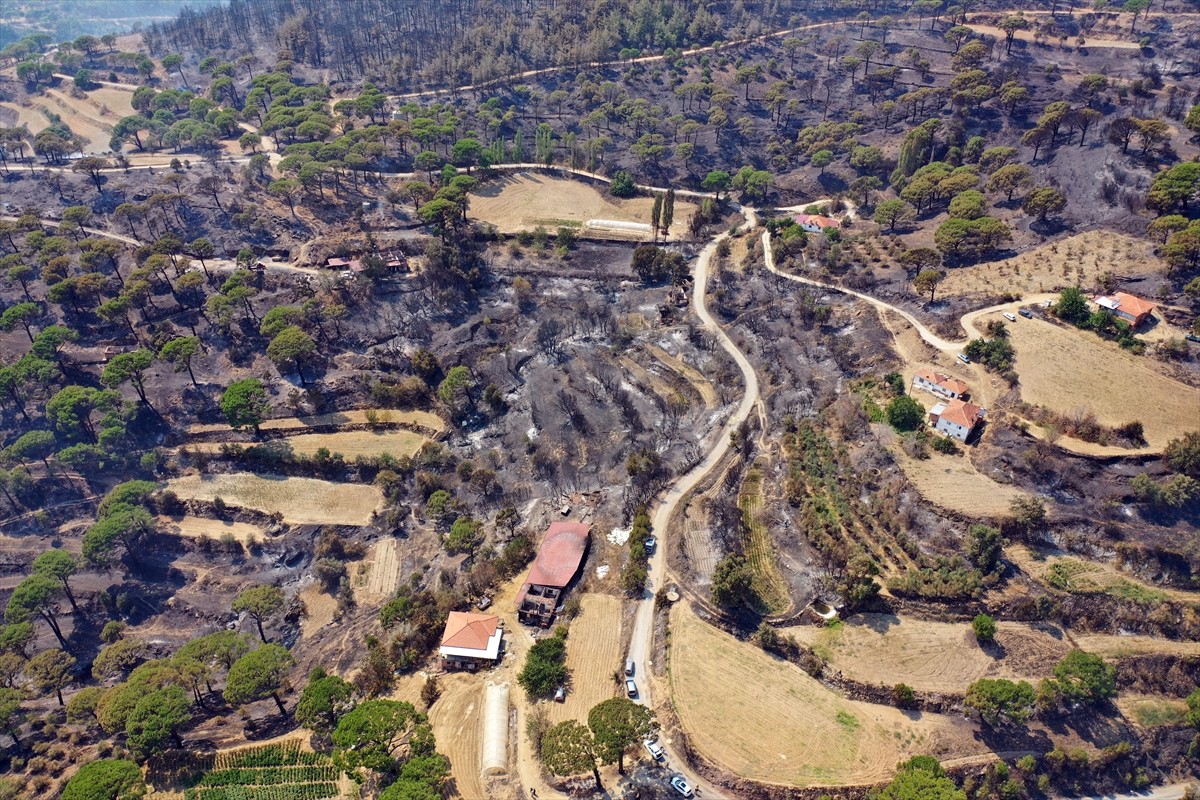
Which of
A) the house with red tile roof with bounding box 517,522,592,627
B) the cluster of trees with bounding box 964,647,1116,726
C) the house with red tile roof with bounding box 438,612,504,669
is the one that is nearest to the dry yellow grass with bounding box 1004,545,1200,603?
the cluster of trees with bounding box 964,647,1116,726

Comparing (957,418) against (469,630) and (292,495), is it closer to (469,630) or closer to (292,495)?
(469,630)

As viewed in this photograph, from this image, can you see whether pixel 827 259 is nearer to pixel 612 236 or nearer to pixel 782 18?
pixel 612 236

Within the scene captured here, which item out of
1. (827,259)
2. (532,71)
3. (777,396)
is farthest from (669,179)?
(777,396)

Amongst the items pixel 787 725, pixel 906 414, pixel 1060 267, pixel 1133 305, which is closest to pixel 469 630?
pixel 787 725

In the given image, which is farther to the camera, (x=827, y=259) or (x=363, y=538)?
(x=827, y=259)

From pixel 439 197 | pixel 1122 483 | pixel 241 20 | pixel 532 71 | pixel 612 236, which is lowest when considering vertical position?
pixel 1122 483

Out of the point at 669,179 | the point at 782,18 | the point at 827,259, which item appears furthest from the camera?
the point at 782,18

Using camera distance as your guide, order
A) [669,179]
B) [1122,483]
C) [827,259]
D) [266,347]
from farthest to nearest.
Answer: [669,179] → [827,259] → [266,347] → [1122,483]
